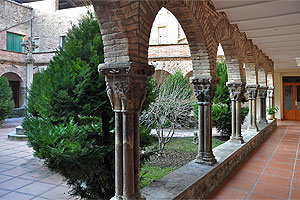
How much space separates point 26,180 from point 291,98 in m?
14.7

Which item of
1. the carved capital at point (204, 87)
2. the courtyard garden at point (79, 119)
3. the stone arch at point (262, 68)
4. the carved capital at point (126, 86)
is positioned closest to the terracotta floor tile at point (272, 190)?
the carved capital at point (204, 87)

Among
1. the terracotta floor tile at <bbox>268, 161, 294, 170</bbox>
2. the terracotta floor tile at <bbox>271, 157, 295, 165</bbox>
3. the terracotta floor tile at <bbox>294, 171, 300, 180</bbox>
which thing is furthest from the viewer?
the terracotta floor tile at <bbox>271, 157, 295, 165</bbox>

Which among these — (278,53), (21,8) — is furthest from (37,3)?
(278,53)

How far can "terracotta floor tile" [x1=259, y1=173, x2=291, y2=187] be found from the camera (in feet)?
13.6

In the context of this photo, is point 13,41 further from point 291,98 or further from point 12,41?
point 291,98

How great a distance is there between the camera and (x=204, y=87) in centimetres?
425

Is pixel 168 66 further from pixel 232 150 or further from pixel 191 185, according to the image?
pixel 191 185

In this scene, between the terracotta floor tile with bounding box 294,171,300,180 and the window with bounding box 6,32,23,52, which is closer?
the terracotta floor tile with bounding box 294,171,300,180

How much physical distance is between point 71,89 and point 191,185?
2.03 metres

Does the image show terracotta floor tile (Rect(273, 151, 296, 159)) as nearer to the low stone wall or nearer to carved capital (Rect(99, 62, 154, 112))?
the low stone wall

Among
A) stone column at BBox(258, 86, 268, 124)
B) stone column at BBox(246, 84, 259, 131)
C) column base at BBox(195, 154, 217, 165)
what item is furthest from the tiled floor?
stone column at BBox(258, 86, 268, 124)

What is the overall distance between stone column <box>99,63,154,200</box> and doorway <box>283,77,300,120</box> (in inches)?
574

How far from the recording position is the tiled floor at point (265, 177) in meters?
3.70

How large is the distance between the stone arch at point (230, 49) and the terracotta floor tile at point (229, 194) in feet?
9.36
